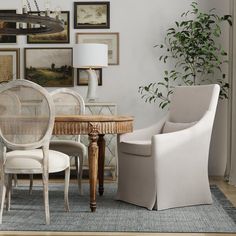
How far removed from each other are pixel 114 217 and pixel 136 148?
2.06 feet

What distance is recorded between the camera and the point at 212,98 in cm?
436

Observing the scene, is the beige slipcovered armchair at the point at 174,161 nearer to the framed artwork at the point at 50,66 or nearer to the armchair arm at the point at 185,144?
the armchair arm at the point at 185,144

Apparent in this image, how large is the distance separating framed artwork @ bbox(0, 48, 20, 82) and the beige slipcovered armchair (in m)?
2.32

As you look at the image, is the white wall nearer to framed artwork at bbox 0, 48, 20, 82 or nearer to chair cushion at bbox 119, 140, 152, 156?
framed artwork at bbox 0, 48, 20, 82

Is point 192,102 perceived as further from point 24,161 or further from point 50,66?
point 50,66

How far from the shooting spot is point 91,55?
18.6 ft

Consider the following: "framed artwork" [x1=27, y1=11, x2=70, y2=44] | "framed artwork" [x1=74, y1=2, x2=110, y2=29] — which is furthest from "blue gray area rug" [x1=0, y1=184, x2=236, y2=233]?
"framed artwork" [x1=74, y1=2, x2=110, y2=29]

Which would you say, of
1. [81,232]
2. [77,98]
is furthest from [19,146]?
[77,98]

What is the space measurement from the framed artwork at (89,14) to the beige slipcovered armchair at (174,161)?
2112 mm

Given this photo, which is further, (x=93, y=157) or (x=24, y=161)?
(x=93, y=157)

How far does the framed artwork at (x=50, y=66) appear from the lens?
632cm

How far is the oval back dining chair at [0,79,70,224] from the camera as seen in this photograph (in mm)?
3439

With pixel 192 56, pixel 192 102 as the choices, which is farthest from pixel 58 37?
pixel 192 102

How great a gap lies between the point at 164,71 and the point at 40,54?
149 centimetres
